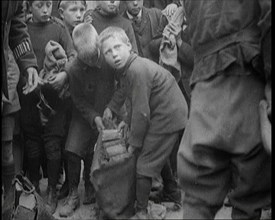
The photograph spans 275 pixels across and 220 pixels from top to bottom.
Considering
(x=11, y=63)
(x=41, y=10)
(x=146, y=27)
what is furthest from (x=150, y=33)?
(x=11, y=63)

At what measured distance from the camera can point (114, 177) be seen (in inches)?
114

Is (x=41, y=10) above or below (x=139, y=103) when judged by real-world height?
above

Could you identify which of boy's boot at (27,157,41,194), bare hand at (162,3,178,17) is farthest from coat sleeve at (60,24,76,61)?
boy's boot at (27,157,41,194)

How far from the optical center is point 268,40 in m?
2.27

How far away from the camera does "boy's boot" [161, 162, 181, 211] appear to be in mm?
3185

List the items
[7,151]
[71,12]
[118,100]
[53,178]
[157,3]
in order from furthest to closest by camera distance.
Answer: [157,3], [53,178], [71,12], [118,100], [7,151]

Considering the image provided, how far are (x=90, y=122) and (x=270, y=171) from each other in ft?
3.59

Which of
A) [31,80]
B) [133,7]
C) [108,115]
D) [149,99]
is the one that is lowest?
[108,115]

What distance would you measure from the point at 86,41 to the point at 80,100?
35cm

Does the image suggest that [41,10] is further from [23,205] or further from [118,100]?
[23,205]

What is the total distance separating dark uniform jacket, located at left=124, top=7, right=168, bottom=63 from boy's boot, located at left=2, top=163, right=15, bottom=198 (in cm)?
101

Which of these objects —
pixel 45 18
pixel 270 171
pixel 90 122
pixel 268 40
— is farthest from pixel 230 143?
pixel 45 18

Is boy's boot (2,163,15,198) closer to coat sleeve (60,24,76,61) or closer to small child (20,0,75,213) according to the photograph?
small child (20,0,75,213)

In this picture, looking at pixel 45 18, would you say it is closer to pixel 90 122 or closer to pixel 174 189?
pixel 90 122
